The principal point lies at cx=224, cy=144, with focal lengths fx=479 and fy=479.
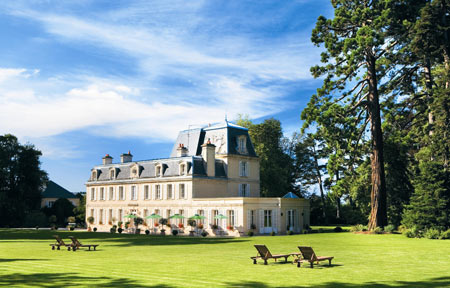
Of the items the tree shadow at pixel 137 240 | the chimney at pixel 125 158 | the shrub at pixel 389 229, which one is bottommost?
the tree shadow at pixel 137 240

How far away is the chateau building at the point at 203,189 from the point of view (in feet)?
156

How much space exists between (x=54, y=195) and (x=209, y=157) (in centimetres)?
4407

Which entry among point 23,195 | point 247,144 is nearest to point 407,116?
point 247,144

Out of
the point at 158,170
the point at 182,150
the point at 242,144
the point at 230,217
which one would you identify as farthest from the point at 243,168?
the point at 230,217

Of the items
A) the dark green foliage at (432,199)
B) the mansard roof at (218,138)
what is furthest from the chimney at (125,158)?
the dark green foliage at (432,199)

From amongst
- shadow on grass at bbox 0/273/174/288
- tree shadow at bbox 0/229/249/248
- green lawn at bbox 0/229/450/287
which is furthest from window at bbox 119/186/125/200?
shadow on grass at bbox 0/273/174/288

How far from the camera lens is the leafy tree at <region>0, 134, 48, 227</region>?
70125mm

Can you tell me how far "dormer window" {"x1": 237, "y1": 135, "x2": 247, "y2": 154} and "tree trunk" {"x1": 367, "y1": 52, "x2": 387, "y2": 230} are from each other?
17775 millimetres

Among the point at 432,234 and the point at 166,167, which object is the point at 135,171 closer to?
the point at 166,167

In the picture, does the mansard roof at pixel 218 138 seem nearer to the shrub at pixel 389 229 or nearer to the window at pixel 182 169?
the window at pixel 182 169

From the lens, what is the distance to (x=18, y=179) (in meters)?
72.8

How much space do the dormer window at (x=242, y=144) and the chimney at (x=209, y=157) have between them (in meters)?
4.20

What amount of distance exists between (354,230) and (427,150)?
10.8 metres

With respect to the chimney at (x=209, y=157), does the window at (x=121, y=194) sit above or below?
below
